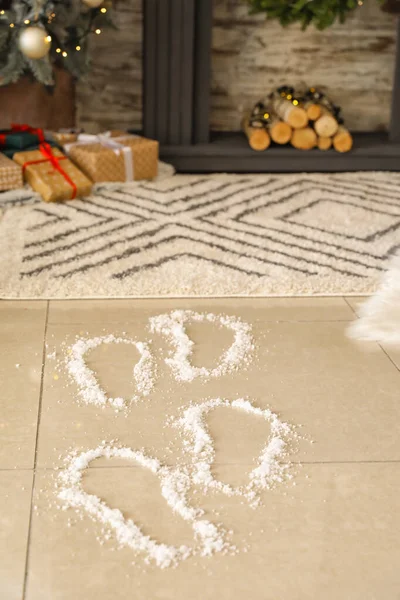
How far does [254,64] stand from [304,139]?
0.53 m

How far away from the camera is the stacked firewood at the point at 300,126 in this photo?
295cm

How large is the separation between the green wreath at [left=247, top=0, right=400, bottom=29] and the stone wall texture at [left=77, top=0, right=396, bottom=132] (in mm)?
373

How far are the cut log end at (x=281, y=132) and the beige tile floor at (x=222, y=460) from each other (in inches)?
55.0

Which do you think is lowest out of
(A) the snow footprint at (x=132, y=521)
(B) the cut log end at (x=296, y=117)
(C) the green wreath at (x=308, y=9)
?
(A) the snow footprint at (x=132, y=521)

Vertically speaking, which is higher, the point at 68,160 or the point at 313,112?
the point at 313,112

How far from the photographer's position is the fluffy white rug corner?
1.60m

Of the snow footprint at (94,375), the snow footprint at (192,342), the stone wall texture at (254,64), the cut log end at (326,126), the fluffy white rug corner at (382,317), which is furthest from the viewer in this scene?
the stone wall texture at (254,64)

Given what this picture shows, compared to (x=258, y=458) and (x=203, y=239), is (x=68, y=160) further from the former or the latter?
(x=258, y=458)

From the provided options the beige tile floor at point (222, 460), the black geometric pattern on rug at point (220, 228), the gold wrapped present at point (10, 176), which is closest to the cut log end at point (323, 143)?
the black geometric pattern on rug at point (220, 228)

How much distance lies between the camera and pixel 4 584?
35.9 inches

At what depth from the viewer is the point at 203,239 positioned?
2.15 meters

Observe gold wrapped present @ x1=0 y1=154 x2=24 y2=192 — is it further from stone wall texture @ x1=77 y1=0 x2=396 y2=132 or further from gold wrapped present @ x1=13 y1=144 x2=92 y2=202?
stone wall texture @ x1=77 y1=0 x2=396 y2=132

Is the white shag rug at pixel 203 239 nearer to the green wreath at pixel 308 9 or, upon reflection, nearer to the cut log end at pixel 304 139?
the cut log end at pixel 304 139

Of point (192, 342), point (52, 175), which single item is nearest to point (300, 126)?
point (52, 175)
